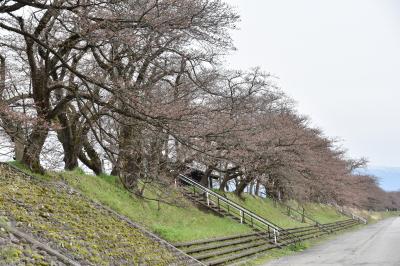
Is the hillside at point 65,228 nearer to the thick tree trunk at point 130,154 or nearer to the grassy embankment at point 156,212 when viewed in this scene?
the grassy embankment at point 156,212

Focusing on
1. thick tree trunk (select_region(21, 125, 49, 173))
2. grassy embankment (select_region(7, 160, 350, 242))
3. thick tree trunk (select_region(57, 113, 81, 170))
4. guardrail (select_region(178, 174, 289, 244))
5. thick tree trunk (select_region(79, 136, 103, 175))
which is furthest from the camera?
guardrail (select_region(178, 174, 289, 244))

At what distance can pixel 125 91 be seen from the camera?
A: 42.5ft

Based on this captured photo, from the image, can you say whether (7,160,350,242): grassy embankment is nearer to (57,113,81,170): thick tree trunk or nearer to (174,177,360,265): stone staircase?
(174,177,360,265): stone staircase

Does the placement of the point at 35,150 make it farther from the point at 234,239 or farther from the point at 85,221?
the point at 234,239

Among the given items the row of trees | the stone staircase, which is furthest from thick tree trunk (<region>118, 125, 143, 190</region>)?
the stone staircase

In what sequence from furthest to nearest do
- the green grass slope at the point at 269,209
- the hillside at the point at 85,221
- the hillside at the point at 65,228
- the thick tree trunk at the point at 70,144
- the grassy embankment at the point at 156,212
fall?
the green grass slope at the point at 269,209 → the thick tree trunk at the point at 70,144 → the grassy embankment at the point at 156,212 → the hillside at the point at 85,221 → the hillside at the point at 65,228

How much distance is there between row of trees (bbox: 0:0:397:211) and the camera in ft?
39.4

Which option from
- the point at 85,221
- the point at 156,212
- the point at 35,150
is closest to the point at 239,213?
the point at 156,212

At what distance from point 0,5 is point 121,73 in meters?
5.31

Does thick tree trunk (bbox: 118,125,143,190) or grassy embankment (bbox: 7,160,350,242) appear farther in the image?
thick tree trunk (bbox: 118,125,143,190)

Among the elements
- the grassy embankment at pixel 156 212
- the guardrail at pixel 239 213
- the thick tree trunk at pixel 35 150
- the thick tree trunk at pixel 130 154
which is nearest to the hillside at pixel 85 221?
Result: the grassy embankment at pixel 156 212

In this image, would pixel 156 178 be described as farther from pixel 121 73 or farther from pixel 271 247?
pixel 271 247

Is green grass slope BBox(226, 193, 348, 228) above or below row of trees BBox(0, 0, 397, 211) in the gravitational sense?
below

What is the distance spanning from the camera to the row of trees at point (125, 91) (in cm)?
1202
